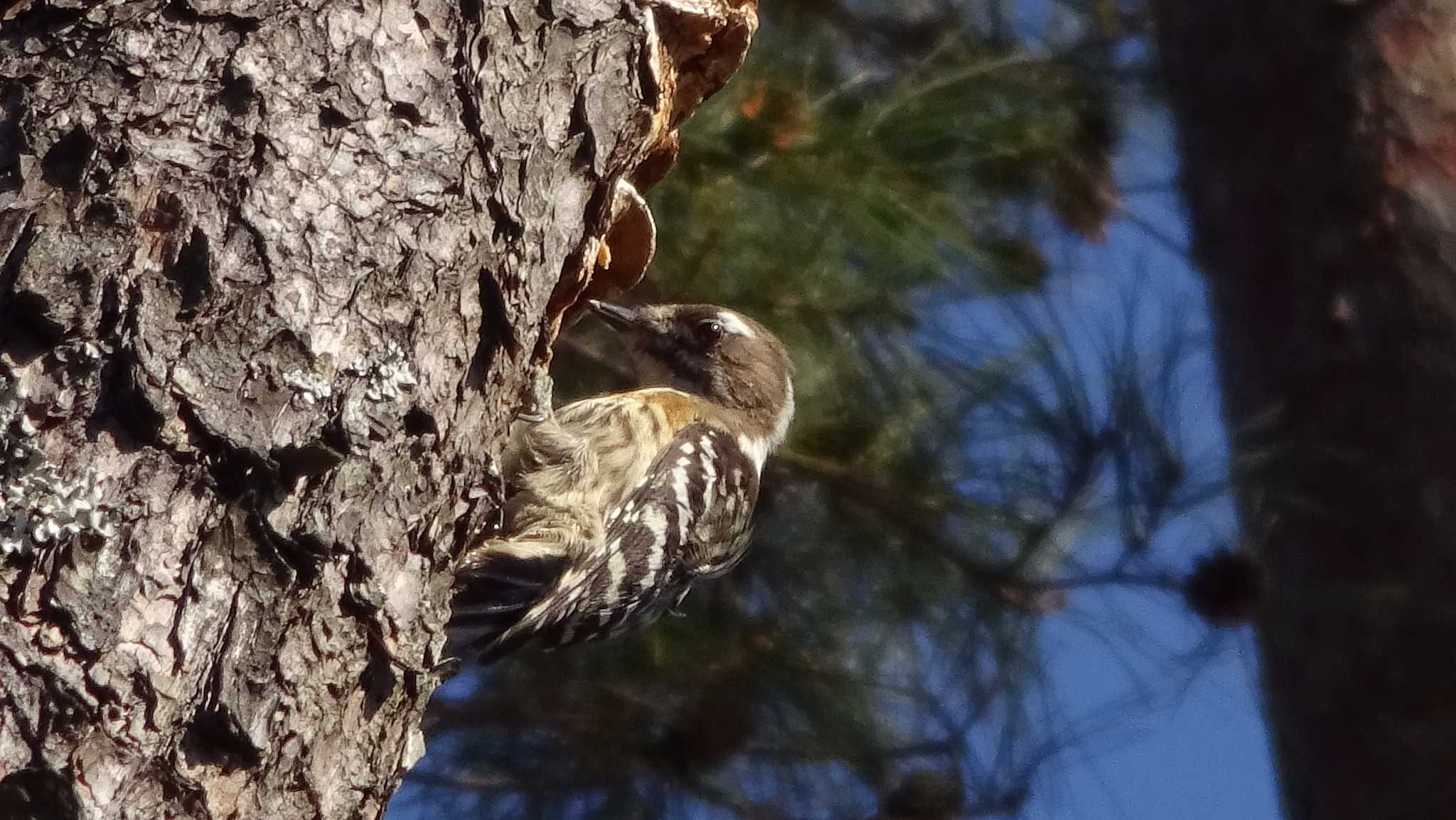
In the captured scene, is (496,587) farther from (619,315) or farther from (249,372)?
(249,372)

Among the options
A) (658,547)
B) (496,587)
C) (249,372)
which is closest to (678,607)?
(658,547)

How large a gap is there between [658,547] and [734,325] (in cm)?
52

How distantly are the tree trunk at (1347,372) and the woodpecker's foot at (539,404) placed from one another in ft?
4.64

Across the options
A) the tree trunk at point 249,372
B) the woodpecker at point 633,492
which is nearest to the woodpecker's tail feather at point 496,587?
the woodpecker at point 633,492

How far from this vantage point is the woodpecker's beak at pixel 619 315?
341 centimetres

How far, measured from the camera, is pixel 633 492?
3.44m

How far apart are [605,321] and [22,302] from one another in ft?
6.36

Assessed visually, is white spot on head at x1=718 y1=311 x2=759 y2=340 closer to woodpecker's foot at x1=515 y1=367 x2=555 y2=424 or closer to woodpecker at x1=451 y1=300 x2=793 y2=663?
woodpecker at x1=451 y1=300 x2=793 y2=663

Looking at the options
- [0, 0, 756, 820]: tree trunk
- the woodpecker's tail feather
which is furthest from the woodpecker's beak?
[0, 0, 756, 820]: tree trunk

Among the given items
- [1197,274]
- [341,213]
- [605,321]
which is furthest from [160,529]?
[1197,274]

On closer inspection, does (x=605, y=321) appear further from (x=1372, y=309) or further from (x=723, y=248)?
(x=1372, y=309)

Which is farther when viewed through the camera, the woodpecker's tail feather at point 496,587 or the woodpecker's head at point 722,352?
the woodpecker's head at point 722,352

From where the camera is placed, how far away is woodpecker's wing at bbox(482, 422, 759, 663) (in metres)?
3.12

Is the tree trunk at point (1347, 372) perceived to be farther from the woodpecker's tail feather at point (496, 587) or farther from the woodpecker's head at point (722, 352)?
the woodpecker's tail feather at point (496, 587)
